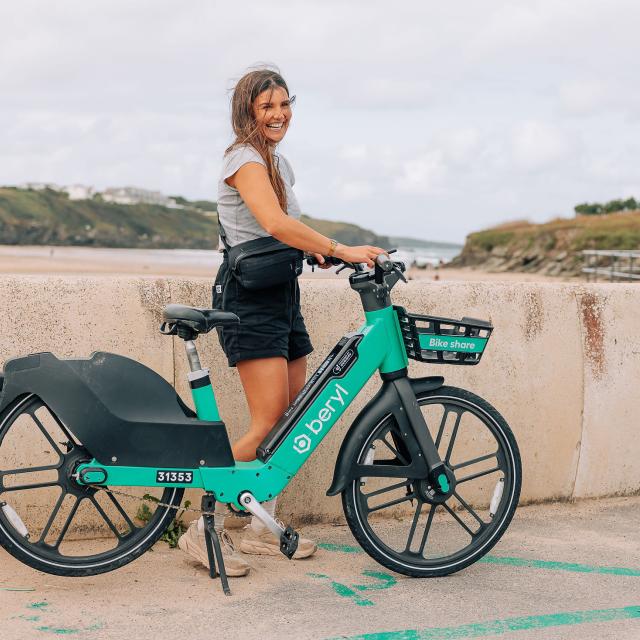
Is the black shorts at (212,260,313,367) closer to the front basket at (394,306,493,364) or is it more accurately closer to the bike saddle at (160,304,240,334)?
the bike saddle at (160,304,240,334)

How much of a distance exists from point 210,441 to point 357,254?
965mm

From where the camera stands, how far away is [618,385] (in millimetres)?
5723

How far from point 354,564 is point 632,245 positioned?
132 feet

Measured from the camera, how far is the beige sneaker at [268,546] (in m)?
4.55

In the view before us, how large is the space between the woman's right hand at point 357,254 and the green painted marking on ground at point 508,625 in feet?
4.76

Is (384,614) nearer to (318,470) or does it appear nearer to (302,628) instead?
(302,628)

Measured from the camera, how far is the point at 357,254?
4078 millimetres

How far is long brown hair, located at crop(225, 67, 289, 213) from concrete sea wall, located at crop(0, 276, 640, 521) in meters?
0.94

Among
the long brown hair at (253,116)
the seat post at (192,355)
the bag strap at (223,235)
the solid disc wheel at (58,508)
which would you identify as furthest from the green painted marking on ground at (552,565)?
the long brown hair at (253,116)

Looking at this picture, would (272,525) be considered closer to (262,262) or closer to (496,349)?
(262,262)

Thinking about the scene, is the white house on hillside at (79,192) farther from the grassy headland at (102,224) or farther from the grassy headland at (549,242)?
the grassy headland at (549,242)

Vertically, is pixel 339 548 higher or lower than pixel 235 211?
lower

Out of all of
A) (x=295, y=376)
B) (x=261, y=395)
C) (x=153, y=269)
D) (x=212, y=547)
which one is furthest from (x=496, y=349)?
(x=153, y=269)

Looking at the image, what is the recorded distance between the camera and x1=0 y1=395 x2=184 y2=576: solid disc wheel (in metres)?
4.01
